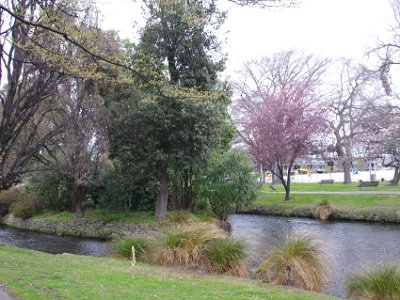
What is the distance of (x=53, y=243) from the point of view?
2277 cm

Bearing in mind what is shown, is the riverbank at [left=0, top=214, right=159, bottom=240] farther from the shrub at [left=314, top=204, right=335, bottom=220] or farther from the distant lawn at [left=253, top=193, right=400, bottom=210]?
the distant lawn at [left=253, top=193, right=400, bottom=210]

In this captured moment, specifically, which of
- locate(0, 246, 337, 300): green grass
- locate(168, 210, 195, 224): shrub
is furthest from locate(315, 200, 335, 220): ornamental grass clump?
locate(0, 246, 337, 300): green grass

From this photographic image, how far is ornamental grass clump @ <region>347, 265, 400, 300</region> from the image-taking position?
29.7 ft

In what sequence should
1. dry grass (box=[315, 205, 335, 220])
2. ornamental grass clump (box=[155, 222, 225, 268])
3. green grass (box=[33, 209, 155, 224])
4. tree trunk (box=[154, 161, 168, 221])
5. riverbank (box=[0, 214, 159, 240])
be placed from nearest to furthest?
ornamental grass clump (box=[155, 222, 225, 268]) → riverbank (box=[0, 214, 159, 240]) → tree trunk (box=[154, 161, 168, 221]) → green grass (box=[33, 209, 155, 224]) → dry grass (box=[315, 205, 335, 220])

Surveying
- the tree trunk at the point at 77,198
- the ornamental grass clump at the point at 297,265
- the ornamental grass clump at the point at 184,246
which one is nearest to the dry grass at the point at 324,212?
the tree trunk at the point at 77,198

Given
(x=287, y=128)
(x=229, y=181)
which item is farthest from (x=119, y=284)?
(x=287, y=128)

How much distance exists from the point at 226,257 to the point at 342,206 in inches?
715

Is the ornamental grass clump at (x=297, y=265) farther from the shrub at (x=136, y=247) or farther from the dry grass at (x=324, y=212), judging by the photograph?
the dry grass at (x=324, y=212)

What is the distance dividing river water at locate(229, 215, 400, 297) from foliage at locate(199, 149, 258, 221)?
1860mm

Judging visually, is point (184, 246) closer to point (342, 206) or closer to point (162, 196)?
point (162, 196)

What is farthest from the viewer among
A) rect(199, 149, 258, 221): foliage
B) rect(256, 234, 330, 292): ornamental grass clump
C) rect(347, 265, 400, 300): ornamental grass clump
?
rect(199, 149, 258, 221): foliage

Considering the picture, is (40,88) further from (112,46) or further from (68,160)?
(68,160)

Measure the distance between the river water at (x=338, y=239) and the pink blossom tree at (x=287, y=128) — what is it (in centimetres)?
677

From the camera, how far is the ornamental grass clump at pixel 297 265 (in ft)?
34.8
